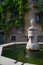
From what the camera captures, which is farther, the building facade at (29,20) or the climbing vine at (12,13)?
the building facade at (29,20)

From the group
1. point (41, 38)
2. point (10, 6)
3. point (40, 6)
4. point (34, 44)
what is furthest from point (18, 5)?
point (34, 44)

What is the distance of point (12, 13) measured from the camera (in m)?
20.2

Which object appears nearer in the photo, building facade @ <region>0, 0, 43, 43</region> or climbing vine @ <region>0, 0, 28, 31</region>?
climbing vine @ <region>0, 0, 28, 31</region>

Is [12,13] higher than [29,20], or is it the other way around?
[12,13]

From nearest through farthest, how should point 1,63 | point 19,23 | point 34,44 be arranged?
point 1,63
point 34,44
point 19,23

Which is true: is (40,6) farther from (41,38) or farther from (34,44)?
(34,44)

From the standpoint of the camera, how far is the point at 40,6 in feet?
65.1

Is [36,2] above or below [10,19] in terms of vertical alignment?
above

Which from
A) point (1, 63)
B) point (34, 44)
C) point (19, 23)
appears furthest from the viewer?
point (19, 23)

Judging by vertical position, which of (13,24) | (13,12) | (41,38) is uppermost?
(13,12)

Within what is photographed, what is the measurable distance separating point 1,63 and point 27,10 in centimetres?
1210

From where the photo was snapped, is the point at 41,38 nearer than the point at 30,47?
No

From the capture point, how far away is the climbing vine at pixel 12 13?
64.8ft

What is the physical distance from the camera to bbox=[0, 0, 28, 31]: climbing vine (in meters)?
19.8
